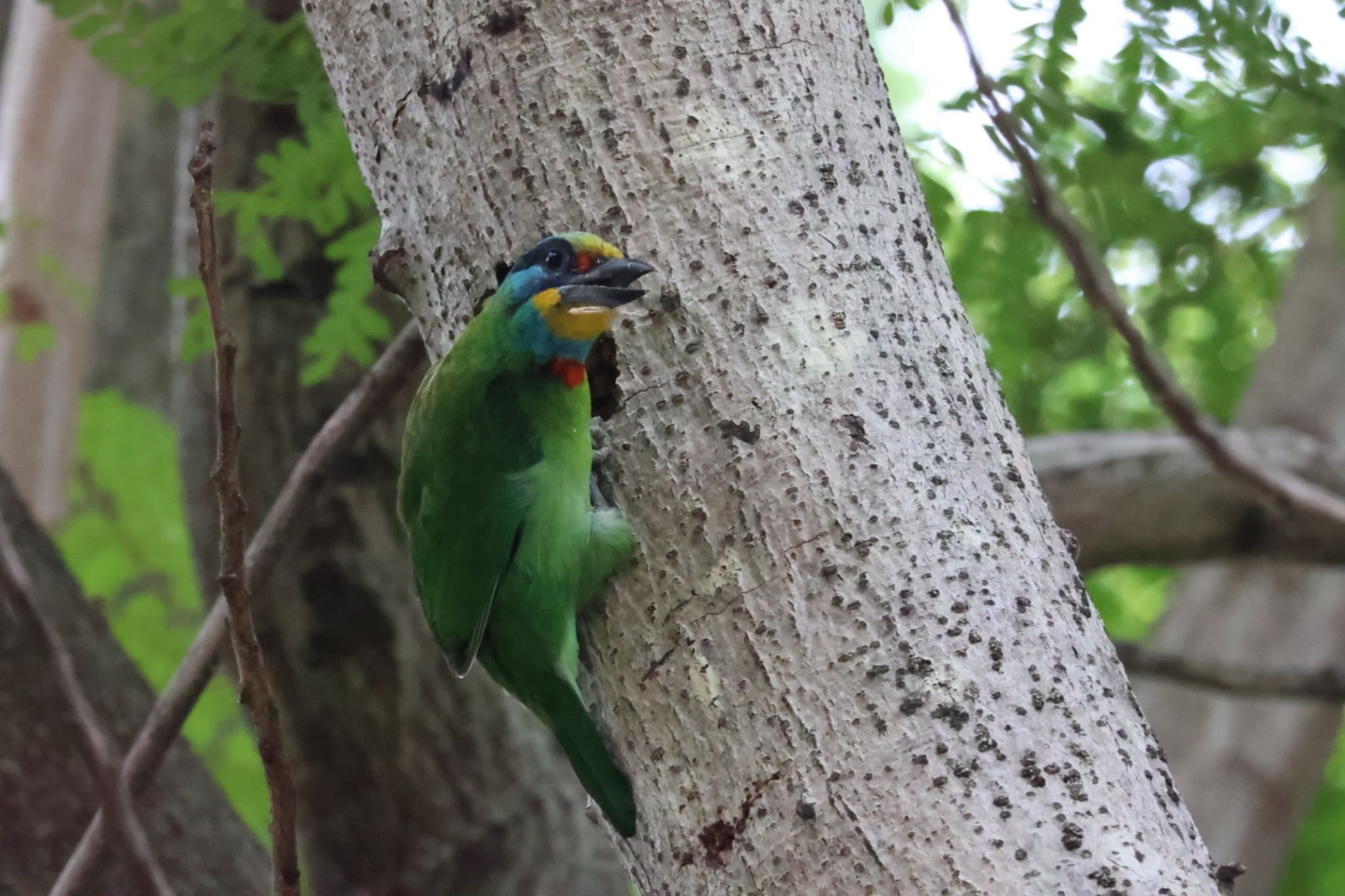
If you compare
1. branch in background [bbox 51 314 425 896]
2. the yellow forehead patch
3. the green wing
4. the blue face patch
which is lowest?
branch in background [bbox 51 314 425 896]

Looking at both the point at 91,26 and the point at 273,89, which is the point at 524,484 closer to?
the point at 273,89

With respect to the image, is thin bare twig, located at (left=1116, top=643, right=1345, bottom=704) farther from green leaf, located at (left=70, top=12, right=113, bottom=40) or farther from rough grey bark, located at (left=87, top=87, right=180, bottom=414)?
rough grey bark, located at (left=87, top=87, right=180, bottom=414)

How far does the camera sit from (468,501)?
7.31 feet

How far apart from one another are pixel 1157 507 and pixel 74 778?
11.3 feet

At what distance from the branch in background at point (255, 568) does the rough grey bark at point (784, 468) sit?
0.81m

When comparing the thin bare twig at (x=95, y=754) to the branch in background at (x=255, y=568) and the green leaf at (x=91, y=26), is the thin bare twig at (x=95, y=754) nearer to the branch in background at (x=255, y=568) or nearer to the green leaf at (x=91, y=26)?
the branch in background at (x=255, y=568)

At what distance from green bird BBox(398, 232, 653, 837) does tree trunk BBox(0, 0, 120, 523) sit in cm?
393

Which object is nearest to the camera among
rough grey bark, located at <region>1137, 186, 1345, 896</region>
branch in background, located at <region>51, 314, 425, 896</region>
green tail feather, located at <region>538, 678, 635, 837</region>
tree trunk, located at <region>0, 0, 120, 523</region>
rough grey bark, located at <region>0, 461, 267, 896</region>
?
green tail feather, located at <region>538, 678, 635, 837</region>

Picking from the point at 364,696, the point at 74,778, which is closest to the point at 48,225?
the point at 364,696

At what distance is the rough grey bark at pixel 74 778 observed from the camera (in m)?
3.03

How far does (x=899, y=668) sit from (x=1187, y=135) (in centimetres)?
265

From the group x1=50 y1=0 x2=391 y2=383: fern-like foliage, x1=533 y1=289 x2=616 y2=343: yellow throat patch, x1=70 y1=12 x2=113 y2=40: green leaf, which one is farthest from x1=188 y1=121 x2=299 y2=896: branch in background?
x1=70 y1=12 x2=113 y2=40: green leaf

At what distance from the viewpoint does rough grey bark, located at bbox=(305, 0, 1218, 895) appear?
1510 mm

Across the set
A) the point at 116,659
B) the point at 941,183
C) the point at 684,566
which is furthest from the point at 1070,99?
the point at 116,659
